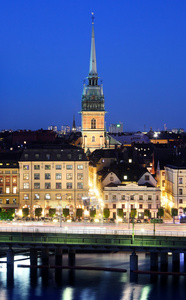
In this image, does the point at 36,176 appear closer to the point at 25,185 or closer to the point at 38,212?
the point at 25,185

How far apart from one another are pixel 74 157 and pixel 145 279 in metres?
38.2

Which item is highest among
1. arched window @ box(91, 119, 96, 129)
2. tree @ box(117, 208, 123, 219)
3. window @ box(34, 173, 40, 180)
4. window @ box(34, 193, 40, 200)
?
arched window @ box(91, 119, 96, 129)

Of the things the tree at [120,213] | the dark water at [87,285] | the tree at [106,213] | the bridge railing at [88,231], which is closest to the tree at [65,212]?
the tree at [106,213]

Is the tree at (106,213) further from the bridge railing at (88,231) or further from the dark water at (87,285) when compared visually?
the dark water at (87,285)

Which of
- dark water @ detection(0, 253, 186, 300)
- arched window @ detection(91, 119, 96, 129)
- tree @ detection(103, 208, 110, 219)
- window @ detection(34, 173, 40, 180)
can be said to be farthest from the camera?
arched window @ detection(91, 119, 96, 129)

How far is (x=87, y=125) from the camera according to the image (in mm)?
176500

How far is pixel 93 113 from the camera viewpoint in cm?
17550

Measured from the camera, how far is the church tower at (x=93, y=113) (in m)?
175

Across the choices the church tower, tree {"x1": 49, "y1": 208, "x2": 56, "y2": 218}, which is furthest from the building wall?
the church tower

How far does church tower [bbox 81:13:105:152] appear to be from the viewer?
17462cm

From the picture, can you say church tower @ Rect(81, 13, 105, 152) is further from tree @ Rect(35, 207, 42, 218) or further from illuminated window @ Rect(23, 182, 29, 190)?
tree @ Rect(35, 207, 42, 218)

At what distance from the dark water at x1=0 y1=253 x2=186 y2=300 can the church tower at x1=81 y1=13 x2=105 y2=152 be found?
91053 mm

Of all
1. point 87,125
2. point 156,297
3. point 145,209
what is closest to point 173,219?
point 145,209

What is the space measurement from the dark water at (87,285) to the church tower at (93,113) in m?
91.1
